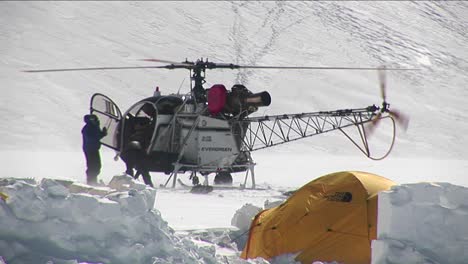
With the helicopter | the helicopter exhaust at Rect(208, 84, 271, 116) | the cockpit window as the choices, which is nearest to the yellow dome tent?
the helicopter

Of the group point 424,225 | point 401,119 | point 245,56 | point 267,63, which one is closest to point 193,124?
point 401,119

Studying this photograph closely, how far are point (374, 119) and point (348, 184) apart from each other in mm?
8251

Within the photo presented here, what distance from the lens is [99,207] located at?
265 inches

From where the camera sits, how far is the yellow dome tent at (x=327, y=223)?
813 cm

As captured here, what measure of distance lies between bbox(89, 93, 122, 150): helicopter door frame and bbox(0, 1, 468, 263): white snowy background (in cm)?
166

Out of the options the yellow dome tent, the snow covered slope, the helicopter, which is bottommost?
the yellow dome tent

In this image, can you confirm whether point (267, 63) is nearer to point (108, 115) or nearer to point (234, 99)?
point (234, 99)

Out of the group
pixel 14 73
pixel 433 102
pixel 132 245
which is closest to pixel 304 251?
→ pixel 132 245

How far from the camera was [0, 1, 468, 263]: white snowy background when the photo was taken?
29.7 meters

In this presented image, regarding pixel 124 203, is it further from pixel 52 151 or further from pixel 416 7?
pixel 416 7

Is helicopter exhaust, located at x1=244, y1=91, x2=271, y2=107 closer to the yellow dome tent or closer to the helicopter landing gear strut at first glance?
the helicopter landing gear strut

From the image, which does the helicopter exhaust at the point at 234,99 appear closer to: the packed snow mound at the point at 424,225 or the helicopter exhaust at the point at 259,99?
the helicopter exhaust at the point at 259,99

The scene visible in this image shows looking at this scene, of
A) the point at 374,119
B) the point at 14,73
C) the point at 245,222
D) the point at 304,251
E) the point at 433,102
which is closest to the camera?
the point at 304,251

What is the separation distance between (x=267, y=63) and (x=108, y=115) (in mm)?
33580
